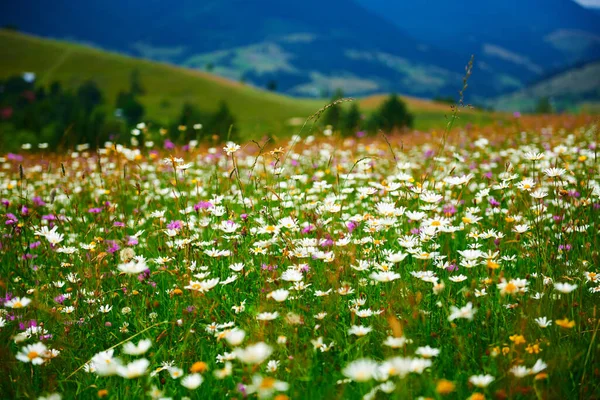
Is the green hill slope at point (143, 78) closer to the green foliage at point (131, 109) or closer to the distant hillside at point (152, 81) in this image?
the distant hillside at point (152, 81)

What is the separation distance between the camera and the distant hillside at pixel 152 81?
9162 centimetres

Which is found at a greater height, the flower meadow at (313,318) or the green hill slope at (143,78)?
the green hill slope at (143,78)

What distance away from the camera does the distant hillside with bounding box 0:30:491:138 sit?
9162 centimetres

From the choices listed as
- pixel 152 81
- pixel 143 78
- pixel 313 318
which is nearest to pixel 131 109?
pixel 152 81

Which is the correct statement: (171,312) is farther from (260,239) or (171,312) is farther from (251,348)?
(251,348)

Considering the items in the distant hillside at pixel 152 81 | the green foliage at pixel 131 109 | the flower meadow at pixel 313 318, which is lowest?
the flower meadow at pixel 313 318

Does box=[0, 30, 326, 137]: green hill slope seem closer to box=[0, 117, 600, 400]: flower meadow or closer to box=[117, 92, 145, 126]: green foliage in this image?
box=[117, 92, 145, 126]: green foliage

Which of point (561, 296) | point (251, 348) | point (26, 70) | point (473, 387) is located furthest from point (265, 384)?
point (26, 70)

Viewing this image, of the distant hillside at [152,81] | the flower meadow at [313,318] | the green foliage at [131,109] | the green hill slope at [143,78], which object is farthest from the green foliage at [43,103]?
the flower meadow at [313,318]

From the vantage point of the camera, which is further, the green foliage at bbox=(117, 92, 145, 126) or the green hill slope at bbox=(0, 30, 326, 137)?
the green hill slope at bbox=(0, 30, 326, 137)

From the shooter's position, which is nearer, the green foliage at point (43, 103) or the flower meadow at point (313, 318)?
the flower meadow at point (313, 318)

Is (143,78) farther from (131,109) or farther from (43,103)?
(43,103)

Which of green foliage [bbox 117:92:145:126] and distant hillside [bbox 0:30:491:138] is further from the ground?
distant hillside [bbox 0:30:491:138]

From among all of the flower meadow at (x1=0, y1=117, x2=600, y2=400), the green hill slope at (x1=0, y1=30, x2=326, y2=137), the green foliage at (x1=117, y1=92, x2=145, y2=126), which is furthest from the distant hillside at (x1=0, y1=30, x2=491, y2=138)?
the flower meadow at (x1=0, y1=117, x2=600, y2=400)
